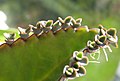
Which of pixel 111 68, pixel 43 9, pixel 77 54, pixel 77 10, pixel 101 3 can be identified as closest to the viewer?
pixel 77 54

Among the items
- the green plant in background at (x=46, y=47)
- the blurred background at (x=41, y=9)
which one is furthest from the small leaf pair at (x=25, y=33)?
the blurred background at (x=41, y=9)

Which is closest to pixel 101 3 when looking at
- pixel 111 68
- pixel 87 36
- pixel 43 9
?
pixel 43 9

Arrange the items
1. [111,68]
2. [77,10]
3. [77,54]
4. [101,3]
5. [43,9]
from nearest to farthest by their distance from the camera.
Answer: [77,54], [111,68], [101,3], [77,10], [43,9]

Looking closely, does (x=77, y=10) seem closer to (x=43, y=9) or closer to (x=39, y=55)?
(x=43, y=9)

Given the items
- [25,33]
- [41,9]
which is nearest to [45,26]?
[25,33]

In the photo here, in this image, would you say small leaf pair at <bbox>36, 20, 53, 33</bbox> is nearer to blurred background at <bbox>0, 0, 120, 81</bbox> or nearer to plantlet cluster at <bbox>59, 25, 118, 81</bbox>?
plantlet cluster at <bbox>59, 25, 118, 81</bbox>

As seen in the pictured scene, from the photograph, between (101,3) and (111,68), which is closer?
(111,68)

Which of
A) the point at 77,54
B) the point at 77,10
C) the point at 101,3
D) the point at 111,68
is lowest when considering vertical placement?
the point at 77,54

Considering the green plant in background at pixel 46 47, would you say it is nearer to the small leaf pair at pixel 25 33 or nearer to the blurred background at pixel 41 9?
the small leaf pair at pixel 25 33
